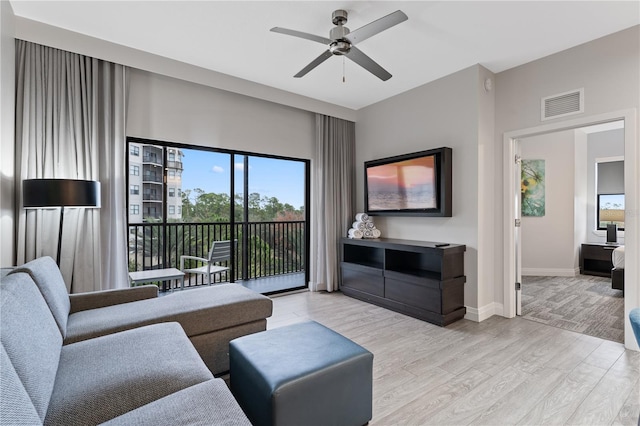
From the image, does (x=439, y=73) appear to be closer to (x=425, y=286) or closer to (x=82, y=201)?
(x=425, y=286)

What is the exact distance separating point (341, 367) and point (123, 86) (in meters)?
3.24

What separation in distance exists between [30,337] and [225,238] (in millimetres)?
3387

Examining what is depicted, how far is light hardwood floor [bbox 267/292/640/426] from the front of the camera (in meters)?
1.76

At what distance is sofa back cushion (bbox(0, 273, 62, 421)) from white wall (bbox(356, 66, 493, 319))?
3455mm

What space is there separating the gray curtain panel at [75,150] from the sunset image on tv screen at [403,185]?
306 centimetres

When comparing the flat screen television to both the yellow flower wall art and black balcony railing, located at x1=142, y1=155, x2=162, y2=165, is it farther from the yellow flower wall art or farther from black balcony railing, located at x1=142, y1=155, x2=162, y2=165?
the yellow flower wall art

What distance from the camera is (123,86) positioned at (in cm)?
301

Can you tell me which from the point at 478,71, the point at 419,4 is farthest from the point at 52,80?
the point at 478,71

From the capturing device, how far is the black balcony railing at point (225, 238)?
4168mm

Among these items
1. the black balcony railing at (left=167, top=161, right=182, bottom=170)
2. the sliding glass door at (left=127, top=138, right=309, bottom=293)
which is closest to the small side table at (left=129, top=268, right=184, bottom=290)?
the sliding glass door at (left=127, top=138, right=309, bottom=293)

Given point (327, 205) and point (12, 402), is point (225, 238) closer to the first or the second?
point (327, 205)

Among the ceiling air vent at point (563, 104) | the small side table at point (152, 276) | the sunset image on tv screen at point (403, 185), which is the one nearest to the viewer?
the ceiling air vent at point (563, 104)

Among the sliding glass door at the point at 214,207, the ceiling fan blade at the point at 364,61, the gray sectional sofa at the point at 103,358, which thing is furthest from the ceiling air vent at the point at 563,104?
the gray sectional sofa at the point at 103,358

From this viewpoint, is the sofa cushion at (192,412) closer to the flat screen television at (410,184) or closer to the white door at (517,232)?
the flat screen television at (410,184)
